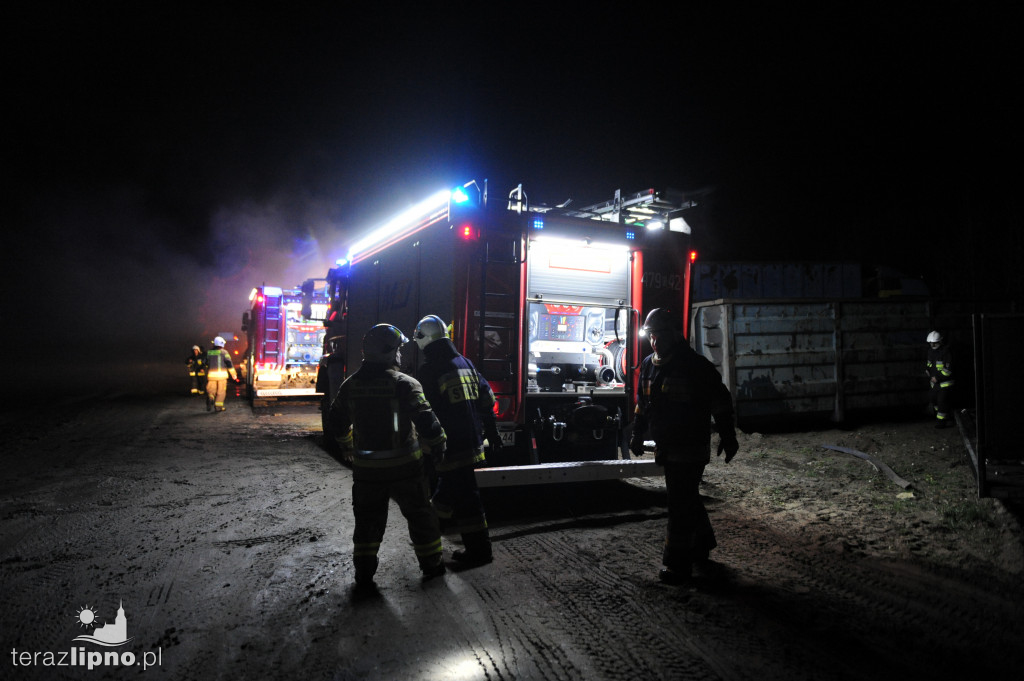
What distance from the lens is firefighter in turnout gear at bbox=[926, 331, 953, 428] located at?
8852 mm

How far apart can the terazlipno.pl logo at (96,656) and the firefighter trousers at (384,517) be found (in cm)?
115

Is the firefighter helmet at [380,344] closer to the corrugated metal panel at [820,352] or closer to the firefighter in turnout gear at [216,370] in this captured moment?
the corrugated metal panel at [820,352]

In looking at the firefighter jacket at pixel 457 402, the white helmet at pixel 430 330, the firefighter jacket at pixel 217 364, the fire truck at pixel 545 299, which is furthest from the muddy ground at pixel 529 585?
the firefighter jacket at pixel 217 364

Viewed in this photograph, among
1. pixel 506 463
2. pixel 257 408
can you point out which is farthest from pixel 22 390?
pixel 506 463

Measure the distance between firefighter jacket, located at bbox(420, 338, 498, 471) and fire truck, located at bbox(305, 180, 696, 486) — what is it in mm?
583

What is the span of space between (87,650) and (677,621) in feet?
9.89

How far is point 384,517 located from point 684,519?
195 cm

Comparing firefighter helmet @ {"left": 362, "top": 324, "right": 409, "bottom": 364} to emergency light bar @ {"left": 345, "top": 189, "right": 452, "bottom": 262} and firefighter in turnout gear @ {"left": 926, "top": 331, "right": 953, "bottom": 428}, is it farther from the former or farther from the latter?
firefighter in turnout gear @ {"left": 926, "top": 331, "right": 953, "bottom": 428}

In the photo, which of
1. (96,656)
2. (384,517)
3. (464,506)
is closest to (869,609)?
(464,506)

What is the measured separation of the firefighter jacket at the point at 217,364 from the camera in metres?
12.4

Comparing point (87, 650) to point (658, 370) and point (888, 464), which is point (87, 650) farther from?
point (888, 464)

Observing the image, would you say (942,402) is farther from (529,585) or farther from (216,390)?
(216,390)

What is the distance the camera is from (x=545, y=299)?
5742 mm

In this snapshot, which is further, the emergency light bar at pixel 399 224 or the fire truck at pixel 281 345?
the fire truck at pixel 281 345
